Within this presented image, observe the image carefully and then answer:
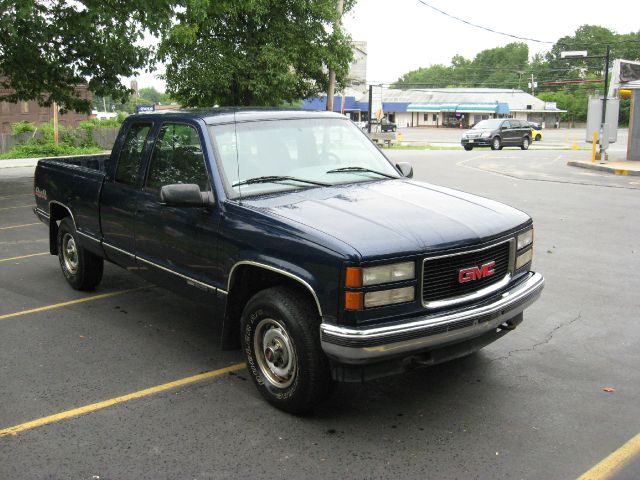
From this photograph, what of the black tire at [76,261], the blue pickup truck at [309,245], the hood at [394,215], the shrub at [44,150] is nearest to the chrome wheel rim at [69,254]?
the black tire at [76,261]

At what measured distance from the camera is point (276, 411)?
430 cm

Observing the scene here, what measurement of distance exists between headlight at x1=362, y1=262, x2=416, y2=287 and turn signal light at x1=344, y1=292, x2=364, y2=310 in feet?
0.23

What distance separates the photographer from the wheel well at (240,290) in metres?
4.45

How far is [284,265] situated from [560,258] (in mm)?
5682

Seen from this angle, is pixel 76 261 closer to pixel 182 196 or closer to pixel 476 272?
pixel 182 196

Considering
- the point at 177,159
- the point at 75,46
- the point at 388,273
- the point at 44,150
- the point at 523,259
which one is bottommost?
the point at 44,150

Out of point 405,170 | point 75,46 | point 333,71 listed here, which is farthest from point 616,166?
point 405,170

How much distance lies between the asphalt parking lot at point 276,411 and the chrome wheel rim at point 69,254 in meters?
0.28

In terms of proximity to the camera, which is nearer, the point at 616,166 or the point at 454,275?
the point at 454,275

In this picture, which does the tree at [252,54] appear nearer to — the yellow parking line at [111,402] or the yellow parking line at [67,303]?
the yellow parking line at [67,303]

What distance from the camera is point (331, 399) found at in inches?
177

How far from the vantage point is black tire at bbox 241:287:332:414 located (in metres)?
3.97

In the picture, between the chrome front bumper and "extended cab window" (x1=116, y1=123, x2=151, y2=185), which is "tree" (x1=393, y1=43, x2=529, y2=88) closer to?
"extended cab window" (x1=116, y1=123, x2=151, y2=185)

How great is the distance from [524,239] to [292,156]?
5.97 ft
